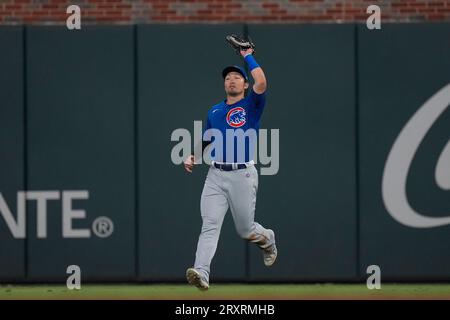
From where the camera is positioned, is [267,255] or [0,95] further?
[0,95]

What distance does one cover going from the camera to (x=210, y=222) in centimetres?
1098

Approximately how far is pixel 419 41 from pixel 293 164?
194 centimetres

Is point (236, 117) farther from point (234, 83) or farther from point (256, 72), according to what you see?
point (256, 72)

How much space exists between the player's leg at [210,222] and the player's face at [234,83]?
77 centimetres

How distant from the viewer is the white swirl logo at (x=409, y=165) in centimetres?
1298

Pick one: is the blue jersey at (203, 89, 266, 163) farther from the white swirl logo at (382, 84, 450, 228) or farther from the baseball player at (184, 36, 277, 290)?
the white swirl logo at (382, 84, 450, 228)

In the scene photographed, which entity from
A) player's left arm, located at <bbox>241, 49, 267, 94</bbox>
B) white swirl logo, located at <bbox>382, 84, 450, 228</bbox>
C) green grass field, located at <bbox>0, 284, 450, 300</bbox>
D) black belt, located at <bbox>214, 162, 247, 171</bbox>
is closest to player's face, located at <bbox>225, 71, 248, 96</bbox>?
player's left arm, located at <bbox>241, 49, 267, 94</bbox>

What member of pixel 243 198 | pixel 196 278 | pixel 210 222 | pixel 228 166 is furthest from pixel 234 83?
pixel 196 278

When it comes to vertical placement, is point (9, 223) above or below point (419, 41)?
below

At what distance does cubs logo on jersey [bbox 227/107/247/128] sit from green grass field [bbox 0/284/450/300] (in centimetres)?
183

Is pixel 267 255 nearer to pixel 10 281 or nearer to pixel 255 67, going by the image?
pixel 255 67

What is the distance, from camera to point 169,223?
42.8ft

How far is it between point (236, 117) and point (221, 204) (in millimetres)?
834

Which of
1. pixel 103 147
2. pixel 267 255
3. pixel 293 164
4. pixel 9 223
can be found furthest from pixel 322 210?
pixel 9 223
